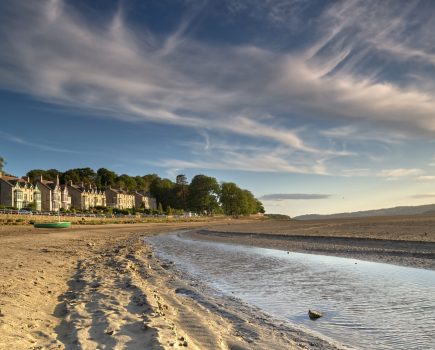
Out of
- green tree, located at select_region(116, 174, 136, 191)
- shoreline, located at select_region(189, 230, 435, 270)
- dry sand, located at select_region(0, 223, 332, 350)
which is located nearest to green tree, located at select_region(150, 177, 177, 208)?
green tree, located at select_region(116, 174, 136, 191)

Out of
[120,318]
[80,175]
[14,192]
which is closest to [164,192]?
[80,175]

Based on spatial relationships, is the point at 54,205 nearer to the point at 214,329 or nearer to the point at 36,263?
the point at 36,263

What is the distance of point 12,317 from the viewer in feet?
22.1

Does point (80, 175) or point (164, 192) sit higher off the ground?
point (80, 175)

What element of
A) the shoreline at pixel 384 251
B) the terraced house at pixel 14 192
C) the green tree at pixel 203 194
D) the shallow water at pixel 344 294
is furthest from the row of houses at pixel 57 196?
the shallow water at pixel 344 294

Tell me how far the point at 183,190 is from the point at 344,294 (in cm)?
15679

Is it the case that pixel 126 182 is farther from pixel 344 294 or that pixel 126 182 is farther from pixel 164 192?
pixel 344 294

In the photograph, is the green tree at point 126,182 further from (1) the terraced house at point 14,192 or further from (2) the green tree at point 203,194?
(1) the terraced house at point 14,192

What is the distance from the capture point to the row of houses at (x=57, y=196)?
99438 millimetres

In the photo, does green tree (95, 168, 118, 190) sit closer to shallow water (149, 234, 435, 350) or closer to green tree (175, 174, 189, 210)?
green tree (175, 174, 189, 210)

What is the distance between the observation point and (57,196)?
119312 millimetres

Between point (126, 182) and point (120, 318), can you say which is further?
point (126, 182)

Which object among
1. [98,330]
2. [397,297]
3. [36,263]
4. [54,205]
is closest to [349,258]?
[397,297]

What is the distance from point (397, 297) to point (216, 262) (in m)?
10.1
